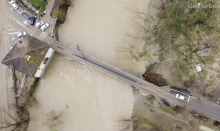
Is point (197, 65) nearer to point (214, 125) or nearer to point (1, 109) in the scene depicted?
A: point (214, 125)

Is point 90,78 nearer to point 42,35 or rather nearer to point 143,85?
point 143,85

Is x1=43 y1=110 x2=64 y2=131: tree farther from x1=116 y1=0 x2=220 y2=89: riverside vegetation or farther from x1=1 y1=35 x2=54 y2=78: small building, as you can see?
x1=116 y1=0 x2=220 y2=89: riverside vegetation

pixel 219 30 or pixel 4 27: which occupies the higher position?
pixel 219 30

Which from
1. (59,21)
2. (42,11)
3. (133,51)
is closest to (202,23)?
(133,51)

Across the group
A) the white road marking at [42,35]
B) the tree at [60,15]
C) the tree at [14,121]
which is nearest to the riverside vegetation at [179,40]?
the tree at [60,15]

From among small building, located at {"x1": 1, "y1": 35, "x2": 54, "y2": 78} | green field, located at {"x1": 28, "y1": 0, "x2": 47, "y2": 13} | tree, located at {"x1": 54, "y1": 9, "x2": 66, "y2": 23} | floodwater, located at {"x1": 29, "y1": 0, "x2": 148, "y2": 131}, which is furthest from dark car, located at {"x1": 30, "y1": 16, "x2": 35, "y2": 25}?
floodwater, located at {"x1": 29, "y1": 0, "x2": 148, "y2": 131}

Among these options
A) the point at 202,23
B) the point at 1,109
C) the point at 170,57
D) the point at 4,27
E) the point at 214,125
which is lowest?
the point at 1,109

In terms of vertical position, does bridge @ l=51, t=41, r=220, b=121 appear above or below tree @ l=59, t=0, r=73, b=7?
below
